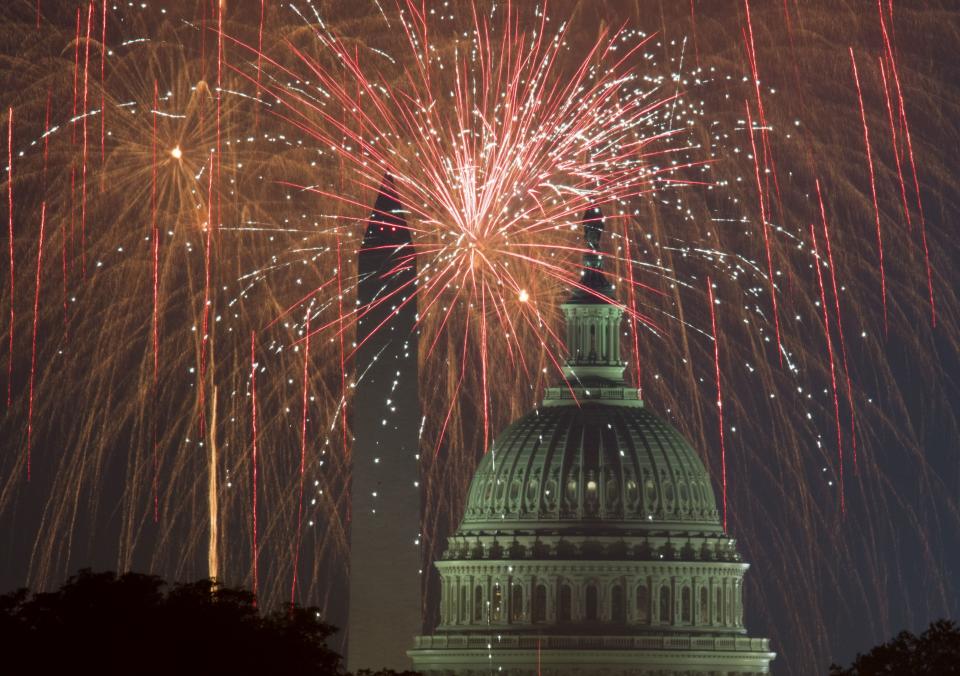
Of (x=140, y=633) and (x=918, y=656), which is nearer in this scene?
(x=140, y=633)

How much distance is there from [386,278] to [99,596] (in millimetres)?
30424

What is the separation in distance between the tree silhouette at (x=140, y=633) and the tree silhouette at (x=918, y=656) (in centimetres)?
1925

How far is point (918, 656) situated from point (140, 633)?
28380 millimetres

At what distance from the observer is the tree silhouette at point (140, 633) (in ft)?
293

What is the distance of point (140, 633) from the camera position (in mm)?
90938

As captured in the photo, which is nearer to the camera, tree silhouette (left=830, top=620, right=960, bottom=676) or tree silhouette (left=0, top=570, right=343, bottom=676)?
tree silhouette (left=0, top=570, right=343, bottom=676)

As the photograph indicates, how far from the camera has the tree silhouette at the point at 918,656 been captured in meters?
108

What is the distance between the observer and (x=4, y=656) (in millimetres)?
89250

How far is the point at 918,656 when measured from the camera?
110625mm

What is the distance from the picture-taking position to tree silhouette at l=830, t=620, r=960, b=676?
108m

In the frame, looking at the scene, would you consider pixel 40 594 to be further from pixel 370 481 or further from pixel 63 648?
pixel 370 481

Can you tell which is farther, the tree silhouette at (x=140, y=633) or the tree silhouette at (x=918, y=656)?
the tree silhouette at (x=918, y=656)

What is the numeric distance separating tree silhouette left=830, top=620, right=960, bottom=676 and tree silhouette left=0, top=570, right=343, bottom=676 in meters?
19.3

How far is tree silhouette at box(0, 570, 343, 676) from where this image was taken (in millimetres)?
89312
